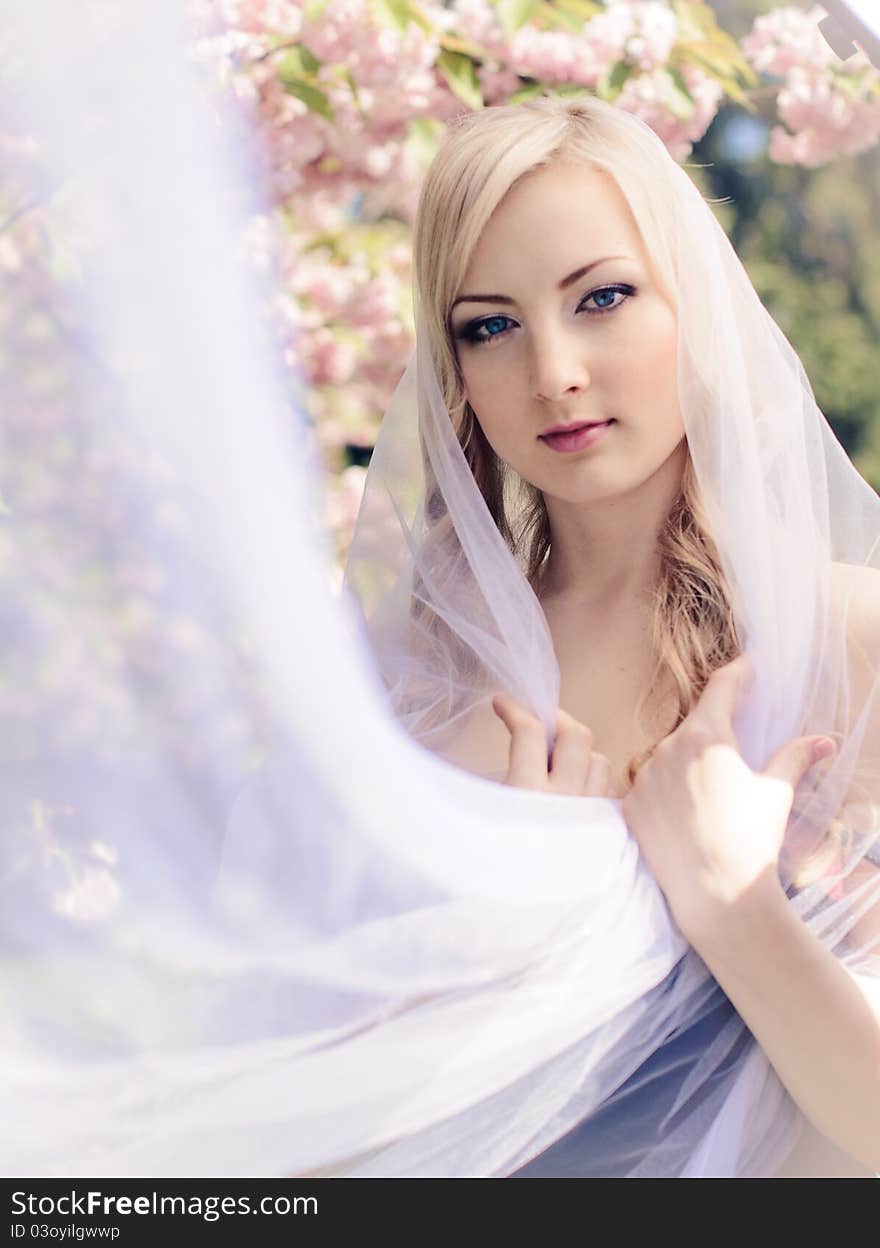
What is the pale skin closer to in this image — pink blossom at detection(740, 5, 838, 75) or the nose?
the nose

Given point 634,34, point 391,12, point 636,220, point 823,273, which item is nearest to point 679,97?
point 634,34

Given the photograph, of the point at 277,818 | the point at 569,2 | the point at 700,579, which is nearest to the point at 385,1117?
the point at 277,818

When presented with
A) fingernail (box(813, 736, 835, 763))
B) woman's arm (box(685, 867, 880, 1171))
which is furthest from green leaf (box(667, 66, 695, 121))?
woman's arm (box(685, 867, 880, 1171))

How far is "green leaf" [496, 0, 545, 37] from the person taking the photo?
214 centimetres

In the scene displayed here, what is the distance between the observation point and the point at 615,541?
1482 millimetres

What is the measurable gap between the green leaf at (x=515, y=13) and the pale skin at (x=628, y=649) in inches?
35.3

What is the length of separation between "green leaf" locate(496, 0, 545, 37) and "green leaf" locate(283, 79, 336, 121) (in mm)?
311

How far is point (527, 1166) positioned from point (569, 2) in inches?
70.6

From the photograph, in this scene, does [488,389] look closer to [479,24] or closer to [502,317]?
[502,317]

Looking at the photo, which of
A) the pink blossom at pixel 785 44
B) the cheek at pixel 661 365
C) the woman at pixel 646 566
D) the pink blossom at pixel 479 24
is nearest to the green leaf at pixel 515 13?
the pink blossom at pixel 479 24

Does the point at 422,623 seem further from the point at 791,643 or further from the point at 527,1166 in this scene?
the point at 527,1166

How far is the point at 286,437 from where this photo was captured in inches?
41.7

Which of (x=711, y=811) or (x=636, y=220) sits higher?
(x=636, y=220)

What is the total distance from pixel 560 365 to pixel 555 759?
1.22 feet
